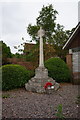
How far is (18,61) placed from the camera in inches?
448

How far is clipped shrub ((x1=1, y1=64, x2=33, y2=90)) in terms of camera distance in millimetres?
5686

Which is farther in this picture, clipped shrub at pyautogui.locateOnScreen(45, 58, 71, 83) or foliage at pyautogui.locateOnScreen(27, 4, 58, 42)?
foliage at pyautogui.locateOnScreen(27, 4, 58, 42)

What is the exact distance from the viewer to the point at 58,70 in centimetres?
720

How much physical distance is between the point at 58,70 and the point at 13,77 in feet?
8.78

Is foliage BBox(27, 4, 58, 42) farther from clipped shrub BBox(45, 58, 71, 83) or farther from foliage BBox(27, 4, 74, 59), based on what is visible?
clipped shrub BBox(45, 58, 71, 83)

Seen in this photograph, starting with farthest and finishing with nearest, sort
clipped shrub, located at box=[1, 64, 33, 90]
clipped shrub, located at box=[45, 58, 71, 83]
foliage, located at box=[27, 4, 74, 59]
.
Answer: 1. foliage, located at box=[27, 4, 74, 59]
2. clipped shrub, located at box=[45, 58, 71, 83]
3. clipped shrub, located at box=[1, 64, 33, 90]

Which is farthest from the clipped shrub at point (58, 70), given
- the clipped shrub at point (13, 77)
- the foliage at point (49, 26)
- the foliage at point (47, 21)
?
the foliage at point (47, 21)

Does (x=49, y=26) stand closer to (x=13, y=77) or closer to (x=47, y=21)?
(x=47, y=21)

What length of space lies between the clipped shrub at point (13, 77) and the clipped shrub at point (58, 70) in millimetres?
1585

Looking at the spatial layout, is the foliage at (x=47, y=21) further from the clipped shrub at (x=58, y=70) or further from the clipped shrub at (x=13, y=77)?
the clipped shrub at (x=13, y=77)

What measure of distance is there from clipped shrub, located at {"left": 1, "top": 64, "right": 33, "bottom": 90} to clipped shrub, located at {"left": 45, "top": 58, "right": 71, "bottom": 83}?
158 cm

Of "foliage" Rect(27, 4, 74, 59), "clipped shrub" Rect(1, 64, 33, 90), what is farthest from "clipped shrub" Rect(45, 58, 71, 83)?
"foliage" Rect(27, 4, 74, 59)

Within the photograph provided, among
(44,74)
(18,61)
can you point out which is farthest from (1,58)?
(44,74)

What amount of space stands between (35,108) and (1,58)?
24.9 ft
